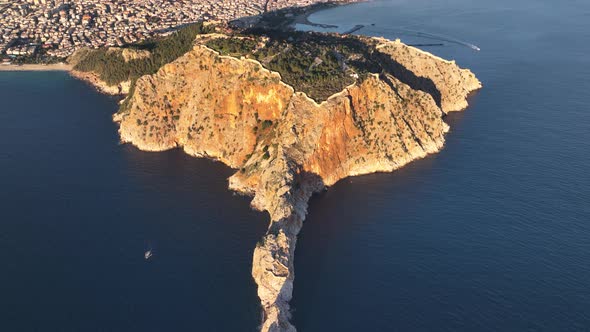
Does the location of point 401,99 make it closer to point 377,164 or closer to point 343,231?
point 377,164

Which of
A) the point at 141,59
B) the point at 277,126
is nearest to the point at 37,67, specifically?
the point at 141,59

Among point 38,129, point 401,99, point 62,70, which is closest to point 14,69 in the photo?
point 62,70

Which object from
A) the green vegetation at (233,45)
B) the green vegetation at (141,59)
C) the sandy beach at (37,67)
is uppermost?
the green vegetation at (233,45)

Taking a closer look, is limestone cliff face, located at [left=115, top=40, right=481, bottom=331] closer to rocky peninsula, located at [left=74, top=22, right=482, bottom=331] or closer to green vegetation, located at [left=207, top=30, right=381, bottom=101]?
rocky peninsula, located at [left=74, top=22, right=482, bottom=331]

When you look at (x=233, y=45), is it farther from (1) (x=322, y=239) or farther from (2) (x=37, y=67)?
(2) (x=37, y=67)

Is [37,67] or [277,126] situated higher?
[277,126]

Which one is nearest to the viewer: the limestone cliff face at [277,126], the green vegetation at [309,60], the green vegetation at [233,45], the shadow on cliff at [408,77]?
the limestone cliff face at [277,126]

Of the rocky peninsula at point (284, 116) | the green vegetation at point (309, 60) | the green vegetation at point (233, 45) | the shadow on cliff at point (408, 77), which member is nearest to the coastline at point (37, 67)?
the rocky peninsula at point (284, 116)

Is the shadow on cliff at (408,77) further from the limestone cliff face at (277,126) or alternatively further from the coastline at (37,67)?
the coastline at (37,67)
